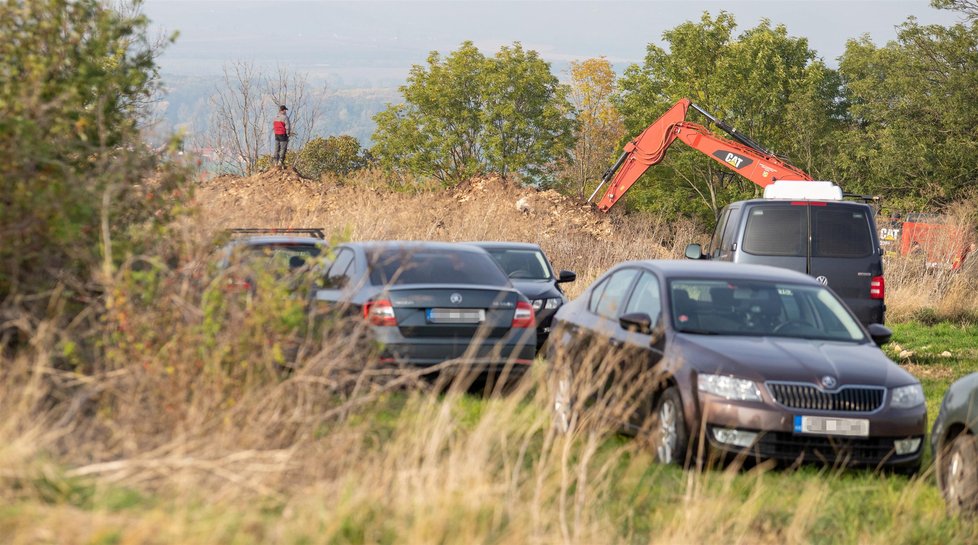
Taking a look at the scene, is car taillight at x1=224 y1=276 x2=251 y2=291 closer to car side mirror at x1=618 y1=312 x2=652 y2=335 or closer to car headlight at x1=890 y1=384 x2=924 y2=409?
car side mirror at x1=618 y1=312 x2=652 y2=335

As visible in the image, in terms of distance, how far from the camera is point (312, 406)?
7.03 metres

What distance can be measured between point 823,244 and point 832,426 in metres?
7.34

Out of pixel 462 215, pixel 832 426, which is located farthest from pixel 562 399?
pixel 462 215

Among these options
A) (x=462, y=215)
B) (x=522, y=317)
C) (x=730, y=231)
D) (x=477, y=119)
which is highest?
(x=730, y=231)

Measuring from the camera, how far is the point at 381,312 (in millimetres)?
Result: 11531

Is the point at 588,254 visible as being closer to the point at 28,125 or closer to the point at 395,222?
the point at 395,222

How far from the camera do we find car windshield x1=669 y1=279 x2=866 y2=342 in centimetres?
1003

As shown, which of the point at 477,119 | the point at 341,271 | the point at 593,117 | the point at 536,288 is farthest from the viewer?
the point at 593,117

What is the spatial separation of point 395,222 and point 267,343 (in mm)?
21455

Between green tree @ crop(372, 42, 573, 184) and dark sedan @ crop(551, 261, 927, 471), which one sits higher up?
dark sedan @ crop(551, 261, 927, 471)

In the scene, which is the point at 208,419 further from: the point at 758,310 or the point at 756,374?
the point at 758,310

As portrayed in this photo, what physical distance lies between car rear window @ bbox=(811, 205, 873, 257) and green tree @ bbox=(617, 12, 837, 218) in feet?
182

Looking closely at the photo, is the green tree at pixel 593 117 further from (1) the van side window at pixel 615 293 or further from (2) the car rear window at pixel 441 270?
(1) the van side window at pixel 615 293

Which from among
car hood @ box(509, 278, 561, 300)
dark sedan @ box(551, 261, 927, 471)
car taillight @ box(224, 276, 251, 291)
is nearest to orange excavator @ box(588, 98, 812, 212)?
car hood @ box(509, 278, 561, 300)
